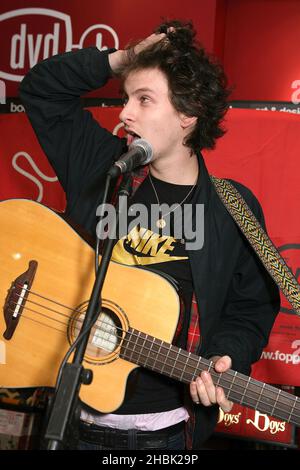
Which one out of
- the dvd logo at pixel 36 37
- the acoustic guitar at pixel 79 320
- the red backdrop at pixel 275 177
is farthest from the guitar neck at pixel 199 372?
the dvd logo at pixel 36 37

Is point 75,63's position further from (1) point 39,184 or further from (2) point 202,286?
(1) point 39,184

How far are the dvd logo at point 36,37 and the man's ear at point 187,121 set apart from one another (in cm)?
172

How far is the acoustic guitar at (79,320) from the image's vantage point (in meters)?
1.73

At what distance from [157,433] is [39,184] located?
1.82 m

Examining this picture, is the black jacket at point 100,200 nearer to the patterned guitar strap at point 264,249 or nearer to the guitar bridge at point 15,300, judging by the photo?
the patterned guitar strap at point 264,249

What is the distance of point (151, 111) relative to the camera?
183cm

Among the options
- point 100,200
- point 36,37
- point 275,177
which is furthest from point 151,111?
point 36,37

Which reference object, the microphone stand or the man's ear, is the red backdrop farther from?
the microphone stand

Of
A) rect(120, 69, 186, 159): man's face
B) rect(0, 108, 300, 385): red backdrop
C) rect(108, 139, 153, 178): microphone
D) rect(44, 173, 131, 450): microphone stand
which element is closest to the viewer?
rect(44, 173, 131, 450): microphone stand

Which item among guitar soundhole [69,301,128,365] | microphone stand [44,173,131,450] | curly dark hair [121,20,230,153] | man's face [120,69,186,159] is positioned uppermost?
curly dark hair [121,20,230,153]

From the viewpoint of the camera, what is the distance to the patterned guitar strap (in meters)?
1.90

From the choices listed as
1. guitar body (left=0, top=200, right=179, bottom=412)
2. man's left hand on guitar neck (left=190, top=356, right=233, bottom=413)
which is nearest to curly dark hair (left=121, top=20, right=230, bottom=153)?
guitar body (left=0, top=200, right=179, bottom=412)

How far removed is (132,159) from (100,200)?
0.51 meters
